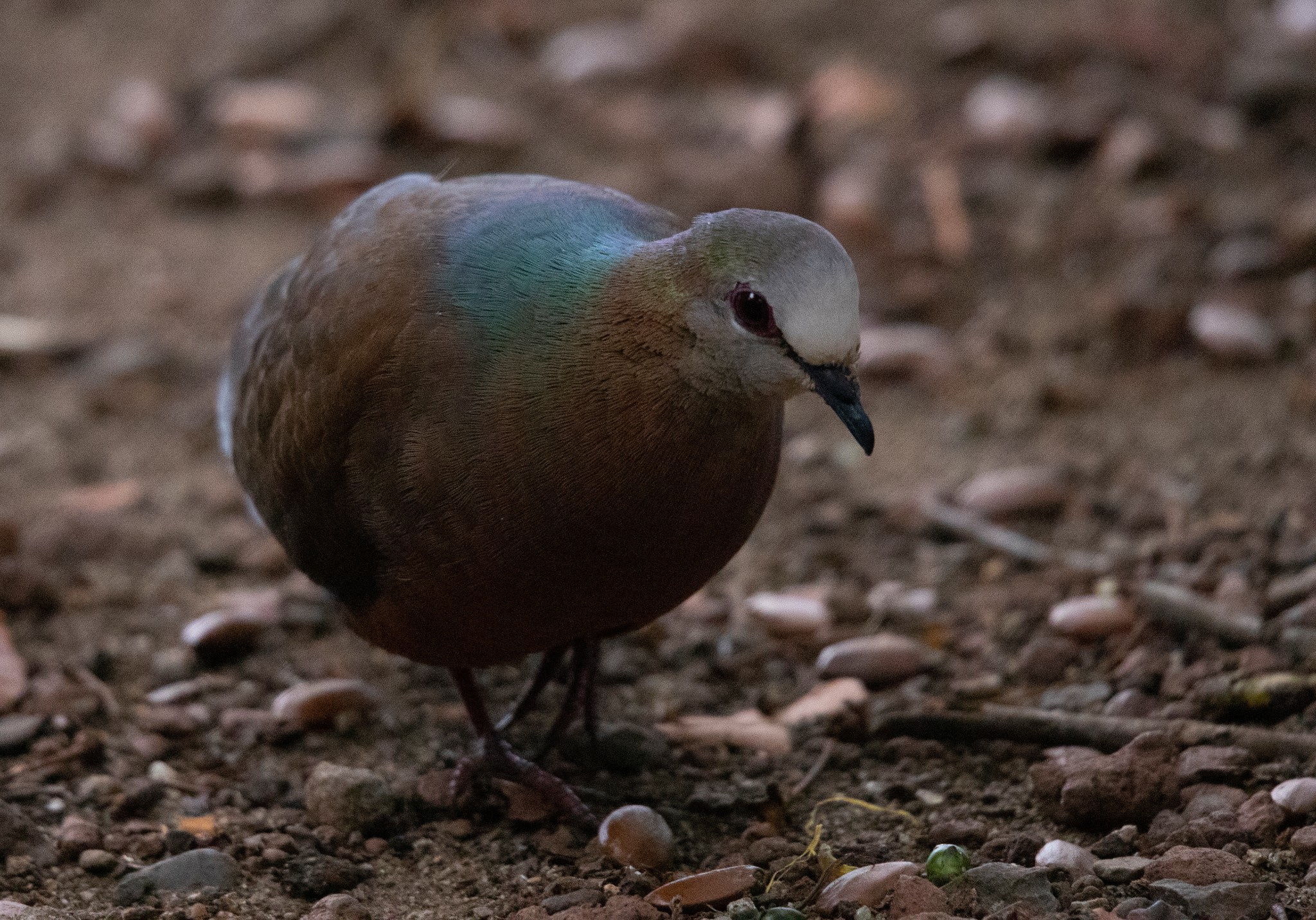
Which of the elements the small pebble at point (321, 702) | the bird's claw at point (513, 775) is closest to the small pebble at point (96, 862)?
the small pebble at point (321, 702)

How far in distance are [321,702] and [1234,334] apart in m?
3.06

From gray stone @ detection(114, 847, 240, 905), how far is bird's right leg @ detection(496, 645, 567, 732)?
0.85 meters

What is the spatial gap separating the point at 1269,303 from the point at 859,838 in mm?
2894

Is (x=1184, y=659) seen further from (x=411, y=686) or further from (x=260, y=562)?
(x=260, y=562)

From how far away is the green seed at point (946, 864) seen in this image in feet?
9.46

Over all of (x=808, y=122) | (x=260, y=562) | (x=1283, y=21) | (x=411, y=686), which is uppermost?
(x=1283, y=21)

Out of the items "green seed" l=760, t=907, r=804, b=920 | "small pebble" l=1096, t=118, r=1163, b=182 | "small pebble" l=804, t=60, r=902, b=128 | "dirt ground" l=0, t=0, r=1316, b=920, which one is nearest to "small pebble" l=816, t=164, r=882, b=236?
"dirt ground" l=0, t=0, r=1316, b=920

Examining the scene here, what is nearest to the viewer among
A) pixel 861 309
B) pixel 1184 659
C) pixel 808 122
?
pixel 1184 659

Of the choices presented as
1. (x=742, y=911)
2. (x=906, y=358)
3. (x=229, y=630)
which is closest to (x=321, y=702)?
(x=229, y=630)

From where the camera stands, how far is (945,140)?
655cm

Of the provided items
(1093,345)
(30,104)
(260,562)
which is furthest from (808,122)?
(30,104)

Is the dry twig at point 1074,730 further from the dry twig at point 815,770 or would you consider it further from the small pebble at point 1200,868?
the small pebble at point 1200,868

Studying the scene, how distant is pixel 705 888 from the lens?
294cm

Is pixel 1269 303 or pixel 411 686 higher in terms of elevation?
pixel 1269 303
